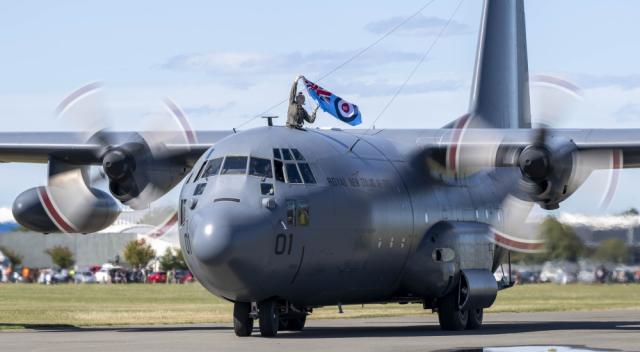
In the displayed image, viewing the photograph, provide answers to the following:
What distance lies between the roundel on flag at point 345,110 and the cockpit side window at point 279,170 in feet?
14.1

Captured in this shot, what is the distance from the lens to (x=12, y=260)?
111438mm

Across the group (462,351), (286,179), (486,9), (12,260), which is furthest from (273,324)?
(12,260)

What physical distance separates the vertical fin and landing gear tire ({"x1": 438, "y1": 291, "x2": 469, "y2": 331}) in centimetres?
701

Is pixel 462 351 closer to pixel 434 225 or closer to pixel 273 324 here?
pixel 273 324

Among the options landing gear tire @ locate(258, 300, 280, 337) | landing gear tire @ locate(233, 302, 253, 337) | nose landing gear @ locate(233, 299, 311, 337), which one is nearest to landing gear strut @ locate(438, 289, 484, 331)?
nose landing gear @ locate(233, 299, 311, 337)

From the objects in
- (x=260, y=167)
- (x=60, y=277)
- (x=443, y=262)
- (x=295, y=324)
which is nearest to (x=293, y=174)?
(x=260, y=167)

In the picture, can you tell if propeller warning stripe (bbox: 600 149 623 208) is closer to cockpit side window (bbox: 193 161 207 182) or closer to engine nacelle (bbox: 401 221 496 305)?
engine nacelle (bbox: 401 221 496 305)

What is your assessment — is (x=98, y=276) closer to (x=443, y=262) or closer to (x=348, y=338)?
(x=443, y=262)

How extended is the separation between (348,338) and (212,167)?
413 cm

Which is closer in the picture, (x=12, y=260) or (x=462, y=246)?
(x=462, y=246)

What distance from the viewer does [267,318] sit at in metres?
22.5

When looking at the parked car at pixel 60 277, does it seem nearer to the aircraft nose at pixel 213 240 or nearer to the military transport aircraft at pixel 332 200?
the military transport aircraft at pixel 332 200

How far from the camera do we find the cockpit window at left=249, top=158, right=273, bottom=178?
72.6ft

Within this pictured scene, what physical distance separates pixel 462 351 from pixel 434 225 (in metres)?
7.76
